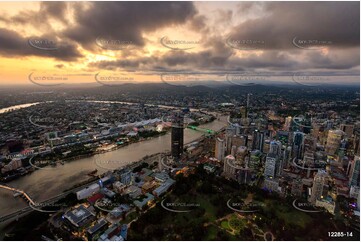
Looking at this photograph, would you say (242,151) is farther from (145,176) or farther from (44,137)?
(44,137)

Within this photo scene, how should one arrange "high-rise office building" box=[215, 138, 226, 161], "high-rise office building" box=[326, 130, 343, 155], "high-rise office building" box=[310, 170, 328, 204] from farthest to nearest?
"high-rise office building" box=[215, 138, 226, 161], "high-rise office building" box=[326, 130, 343, 155], "high-rise office building" box=[310, 170, 328, 204]

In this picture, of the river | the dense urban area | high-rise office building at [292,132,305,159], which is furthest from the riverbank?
high-rise office building at [292,132,305,159]

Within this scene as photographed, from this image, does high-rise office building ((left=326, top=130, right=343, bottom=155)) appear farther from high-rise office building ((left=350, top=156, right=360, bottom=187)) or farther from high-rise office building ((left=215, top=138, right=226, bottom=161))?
Answer: high-rise office building ((left=215, top=138, right=226, bottom=161))

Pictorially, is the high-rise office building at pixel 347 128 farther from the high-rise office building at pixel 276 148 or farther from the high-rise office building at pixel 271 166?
the high-rise office building at pixel 271 166

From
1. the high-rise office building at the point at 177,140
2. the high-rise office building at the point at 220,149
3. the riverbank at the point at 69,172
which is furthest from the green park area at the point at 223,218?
the riverbank at the point at 69,172

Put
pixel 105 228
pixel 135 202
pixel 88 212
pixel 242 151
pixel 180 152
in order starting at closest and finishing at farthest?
pixel 105 228
pixel 88 212
pixel 135 202
pixel 242 151
pixel 180 152

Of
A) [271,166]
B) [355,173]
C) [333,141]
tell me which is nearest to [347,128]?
[333,141]

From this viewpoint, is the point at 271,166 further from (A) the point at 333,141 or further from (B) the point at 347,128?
(A) the point at 333,141

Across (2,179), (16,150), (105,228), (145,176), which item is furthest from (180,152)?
(16,150)
